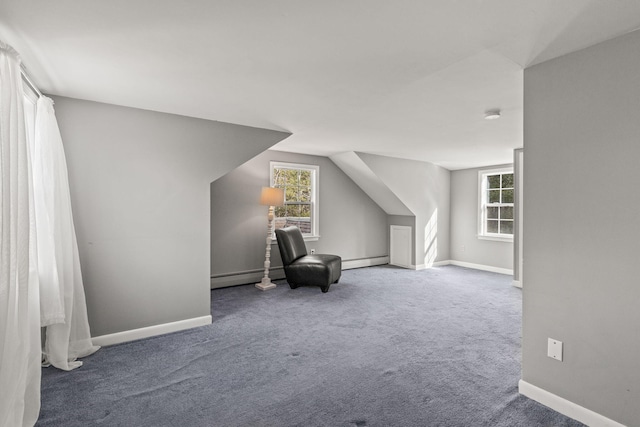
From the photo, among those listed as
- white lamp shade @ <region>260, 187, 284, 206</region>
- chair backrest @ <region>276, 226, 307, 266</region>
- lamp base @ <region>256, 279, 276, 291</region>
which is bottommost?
lamp base @ <region>256, 279, 276, 291</region>

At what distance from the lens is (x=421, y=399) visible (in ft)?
6.68

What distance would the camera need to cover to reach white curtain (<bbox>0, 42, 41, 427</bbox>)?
149 cm

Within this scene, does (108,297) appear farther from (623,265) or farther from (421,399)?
(623,265)

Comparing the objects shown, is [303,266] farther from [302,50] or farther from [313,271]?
[302,50]

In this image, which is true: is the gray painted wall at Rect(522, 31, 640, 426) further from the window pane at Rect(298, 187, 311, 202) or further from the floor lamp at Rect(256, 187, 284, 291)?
the window pane at Rect(298, 187, 311, 202)

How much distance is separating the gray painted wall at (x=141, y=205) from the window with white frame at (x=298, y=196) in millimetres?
2004

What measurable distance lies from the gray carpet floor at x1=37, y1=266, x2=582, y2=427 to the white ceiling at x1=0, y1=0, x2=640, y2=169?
214 centimetres

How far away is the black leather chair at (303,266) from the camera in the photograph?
180 inches

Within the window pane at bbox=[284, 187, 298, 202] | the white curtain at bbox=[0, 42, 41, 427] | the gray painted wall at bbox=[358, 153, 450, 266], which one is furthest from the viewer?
the gray painted wall at bbox=[358, 153, 450, 266]

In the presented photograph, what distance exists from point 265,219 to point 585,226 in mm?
4126

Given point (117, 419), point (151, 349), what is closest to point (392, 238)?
point (151, 349)

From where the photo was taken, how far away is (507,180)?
612cm

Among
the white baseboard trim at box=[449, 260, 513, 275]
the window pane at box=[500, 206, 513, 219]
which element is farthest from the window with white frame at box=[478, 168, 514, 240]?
the white baseboard trim at box=[449, 260, 513, 275]

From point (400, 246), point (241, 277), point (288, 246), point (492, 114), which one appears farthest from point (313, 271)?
point (492, 114)
